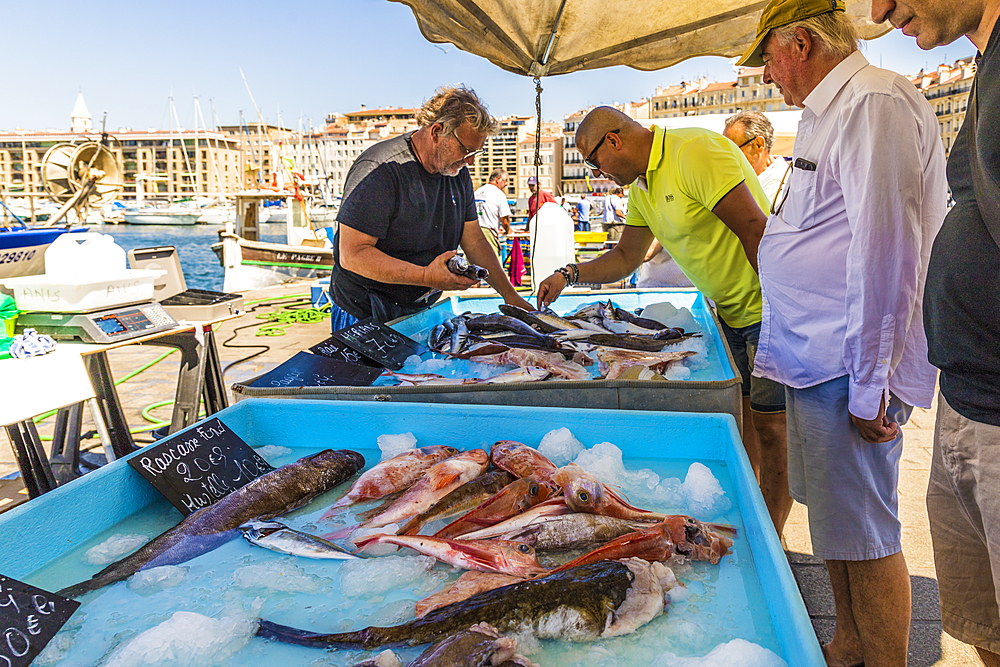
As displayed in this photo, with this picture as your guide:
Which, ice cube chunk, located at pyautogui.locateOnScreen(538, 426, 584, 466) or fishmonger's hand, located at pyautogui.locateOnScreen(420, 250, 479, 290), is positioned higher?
fishmonger's hand, located at pyautogui.locateOnScreen(420, 250, 479, 290)

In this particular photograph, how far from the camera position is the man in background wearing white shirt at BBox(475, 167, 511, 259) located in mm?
9739

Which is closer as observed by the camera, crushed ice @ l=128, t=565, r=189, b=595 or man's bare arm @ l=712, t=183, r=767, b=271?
crushed ice @ l=128, t=565, r=189, b=595

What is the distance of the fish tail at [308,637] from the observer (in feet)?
3.26

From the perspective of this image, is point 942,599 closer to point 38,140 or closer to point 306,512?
point 306,512

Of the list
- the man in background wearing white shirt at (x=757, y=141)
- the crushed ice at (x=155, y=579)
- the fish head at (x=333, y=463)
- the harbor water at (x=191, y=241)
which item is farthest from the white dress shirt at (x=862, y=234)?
the harbor water at (x=191, y=241)

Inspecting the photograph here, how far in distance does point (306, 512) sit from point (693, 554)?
0.90 m

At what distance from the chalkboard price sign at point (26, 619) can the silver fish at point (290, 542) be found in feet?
1.10

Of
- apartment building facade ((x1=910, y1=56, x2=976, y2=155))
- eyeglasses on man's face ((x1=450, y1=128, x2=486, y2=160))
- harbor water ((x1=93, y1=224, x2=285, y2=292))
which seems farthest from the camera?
apartment building facade ((x1=910, y1=56, x2=976, y2=155))

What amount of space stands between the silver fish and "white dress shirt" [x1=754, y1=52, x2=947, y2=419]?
1.53 metres

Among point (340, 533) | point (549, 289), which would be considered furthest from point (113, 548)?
point (549, 289)

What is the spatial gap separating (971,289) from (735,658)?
3.42 ft

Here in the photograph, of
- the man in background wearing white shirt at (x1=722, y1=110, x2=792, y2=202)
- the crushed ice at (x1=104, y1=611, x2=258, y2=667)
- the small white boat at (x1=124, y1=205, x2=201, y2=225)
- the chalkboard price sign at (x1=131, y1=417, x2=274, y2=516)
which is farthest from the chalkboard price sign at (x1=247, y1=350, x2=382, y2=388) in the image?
the small white boat at (x1=124, y1=205, x2=201, y2=225)

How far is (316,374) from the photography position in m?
2.22

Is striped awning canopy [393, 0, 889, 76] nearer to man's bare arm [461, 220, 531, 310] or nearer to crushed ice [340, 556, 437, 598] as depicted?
man's bare arm [461, 220, 531, 310]
